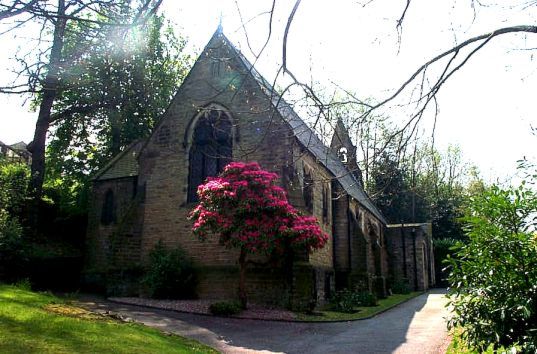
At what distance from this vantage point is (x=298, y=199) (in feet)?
58.0

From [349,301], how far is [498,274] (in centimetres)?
1130

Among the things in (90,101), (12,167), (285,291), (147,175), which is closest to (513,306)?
(285,291)

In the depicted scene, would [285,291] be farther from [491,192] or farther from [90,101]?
[90,101]

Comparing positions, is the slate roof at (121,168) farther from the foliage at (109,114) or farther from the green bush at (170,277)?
the green bush at (170,277)

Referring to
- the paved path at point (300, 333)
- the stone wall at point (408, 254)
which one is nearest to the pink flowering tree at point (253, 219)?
the paved path at point (300, 333)

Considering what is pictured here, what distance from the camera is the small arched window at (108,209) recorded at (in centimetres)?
2553

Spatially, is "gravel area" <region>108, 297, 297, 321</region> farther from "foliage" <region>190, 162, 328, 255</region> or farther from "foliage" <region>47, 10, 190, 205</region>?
"foliage" <region>47, 10, 190, 205</region>

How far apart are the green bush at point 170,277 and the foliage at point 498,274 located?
1230 cm

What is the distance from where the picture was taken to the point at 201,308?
50.5ft

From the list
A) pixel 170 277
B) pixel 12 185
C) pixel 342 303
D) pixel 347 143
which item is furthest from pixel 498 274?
pixel 12 185

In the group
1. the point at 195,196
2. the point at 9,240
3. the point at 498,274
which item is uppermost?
the point at 195,196

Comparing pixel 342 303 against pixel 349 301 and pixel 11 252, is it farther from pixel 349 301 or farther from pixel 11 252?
pixel 11 252

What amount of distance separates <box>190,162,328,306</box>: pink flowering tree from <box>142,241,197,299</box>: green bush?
306 centimetres

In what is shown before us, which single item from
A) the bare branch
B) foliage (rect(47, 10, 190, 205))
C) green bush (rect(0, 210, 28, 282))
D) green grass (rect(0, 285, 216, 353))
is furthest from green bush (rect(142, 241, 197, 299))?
foliage (rect(47, 10, 190, 205))
